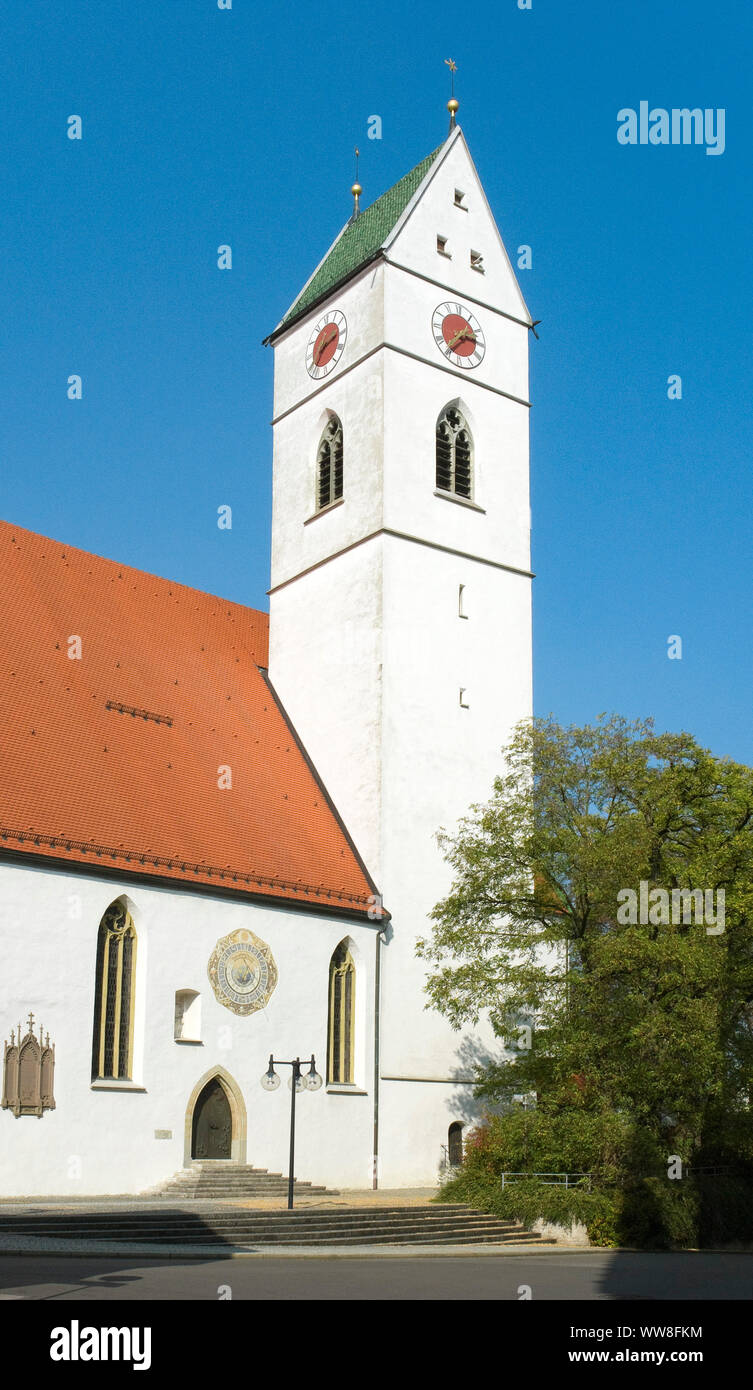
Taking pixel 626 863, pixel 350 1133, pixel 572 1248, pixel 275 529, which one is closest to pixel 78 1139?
pixel 350 1133

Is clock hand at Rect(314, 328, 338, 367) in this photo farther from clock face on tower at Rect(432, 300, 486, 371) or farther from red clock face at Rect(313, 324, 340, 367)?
clock face on tower at Rect(432, 300, 486, 371)

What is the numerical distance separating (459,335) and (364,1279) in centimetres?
2455

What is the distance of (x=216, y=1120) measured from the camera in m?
23.6

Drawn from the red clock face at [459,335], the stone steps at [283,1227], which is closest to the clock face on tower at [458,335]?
the red clock face at [459,335]

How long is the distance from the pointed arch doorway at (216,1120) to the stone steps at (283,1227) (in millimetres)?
4256

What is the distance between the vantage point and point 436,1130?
2695 cm

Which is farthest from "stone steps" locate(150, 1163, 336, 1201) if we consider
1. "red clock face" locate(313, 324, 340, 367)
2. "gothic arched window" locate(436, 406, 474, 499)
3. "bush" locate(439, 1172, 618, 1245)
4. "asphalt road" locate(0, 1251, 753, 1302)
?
"red clock face" locate(313, 324, 340, 367)

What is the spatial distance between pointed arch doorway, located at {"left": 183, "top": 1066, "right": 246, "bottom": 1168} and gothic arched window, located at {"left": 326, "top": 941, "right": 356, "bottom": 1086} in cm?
246

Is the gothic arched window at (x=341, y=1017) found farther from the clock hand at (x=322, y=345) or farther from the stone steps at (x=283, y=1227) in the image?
the clock hand at (x=322, y=345)

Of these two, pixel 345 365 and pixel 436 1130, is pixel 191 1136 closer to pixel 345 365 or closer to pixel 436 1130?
pixel 436 1130

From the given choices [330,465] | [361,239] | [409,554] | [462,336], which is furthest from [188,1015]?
[361,239]

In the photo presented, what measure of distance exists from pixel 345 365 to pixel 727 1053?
60.2 feet

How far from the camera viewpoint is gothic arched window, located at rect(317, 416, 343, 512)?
3225 cm

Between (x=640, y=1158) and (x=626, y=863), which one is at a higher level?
(x=626, y=863)
